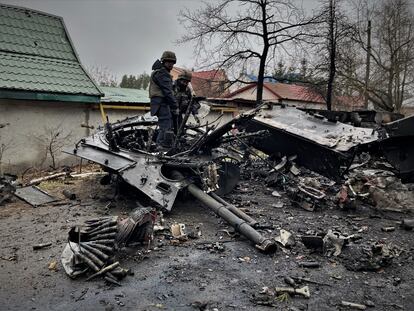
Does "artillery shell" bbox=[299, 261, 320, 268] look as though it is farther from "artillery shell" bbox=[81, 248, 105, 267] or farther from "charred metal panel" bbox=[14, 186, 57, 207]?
"charred metal panel" bbox=[14, 186, 57, 207]

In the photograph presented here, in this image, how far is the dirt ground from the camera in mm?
3605

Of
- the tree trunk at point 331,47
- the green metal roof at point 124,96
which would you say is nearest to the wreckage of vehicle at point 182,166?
the green metal roof at point 124,96

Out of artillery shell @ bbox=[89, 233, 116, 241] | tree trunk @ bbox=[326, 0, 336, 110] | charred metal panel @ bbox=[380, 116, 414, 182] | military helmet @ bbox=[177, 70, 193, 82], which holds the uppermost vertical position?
tree trunk @ bbox=[326, 0, 336, 110]

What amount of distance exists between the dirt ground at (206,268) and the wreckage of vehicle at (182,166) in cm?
32

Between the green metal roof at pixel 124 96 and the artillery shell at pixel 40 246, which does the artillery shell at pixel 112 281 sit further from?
the green metal roof at pixel 124 96

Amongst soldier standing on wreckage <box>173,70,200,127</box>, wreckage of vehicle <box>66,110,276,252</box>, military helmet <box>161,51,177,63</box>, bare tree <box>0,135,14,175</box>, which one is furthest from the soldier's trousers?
bare tree <box>0,135,14,175</box>

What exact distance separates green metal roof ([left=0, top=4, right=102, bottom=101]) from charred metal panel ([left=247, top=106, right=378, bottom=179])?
17.5ft

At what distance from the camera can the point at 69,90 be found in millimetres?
10125

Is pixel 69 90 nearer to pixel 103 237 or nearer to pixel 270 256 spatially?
pixel 103 237


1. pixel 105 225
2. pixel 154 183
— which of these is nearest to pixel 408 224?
pixel 154 183

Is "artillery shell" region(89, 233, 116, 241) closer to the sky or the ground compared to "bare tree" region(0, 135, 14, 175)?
closer to the ground

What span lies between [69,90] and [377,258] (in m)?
8.68

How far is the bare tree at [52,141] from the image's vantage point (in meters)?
10.0

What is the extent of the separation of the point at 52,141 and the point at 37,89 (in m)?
1.47
